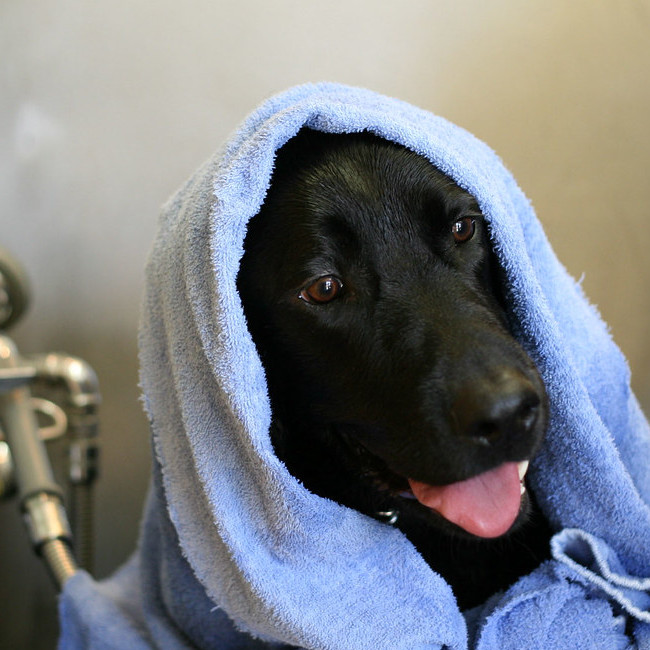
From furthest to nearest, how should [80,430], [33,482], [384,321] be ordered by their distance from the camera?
[80,430] → [33,482] → [384,321]

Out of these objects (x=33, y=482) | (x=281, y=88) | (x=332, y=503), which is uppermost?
(x=281, y=88)

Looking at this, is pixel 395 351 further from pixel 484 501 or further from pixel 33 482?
pixel 33 482

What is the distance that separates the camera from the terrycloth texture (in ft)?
2.42

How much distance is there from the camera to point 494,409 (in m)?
0.65

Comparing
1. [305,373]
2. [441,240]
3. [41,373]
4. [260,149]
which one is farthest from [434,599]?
[41,373]

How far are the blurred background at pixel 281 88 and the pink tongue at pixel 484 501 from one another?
59 centimetres

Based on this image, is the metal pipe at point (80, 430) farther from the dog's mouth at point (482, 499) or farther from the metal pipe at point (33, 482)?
the dog's mouth at point (482, 499)

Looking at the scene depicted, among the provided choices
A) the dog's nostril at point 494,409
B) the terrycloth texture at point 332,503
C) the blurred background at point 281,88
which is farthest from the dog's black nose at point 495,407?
the blurred background at point 281,88

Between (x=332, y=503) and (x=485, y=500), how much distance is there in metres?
0.15

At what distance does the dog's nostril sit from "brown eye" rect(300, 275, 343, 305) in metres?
0.19

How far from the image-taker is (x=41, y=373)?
1157 mm

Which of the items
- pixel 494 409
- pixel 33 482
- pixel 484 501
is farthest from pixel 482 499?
pixel 33 482

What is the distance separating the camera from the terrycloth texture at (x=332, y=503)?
74 centimetres

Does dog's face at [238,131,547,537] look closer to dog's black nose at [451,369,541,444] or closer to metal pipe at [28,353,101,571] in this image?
dog's black nose at [451,369,541,444]
